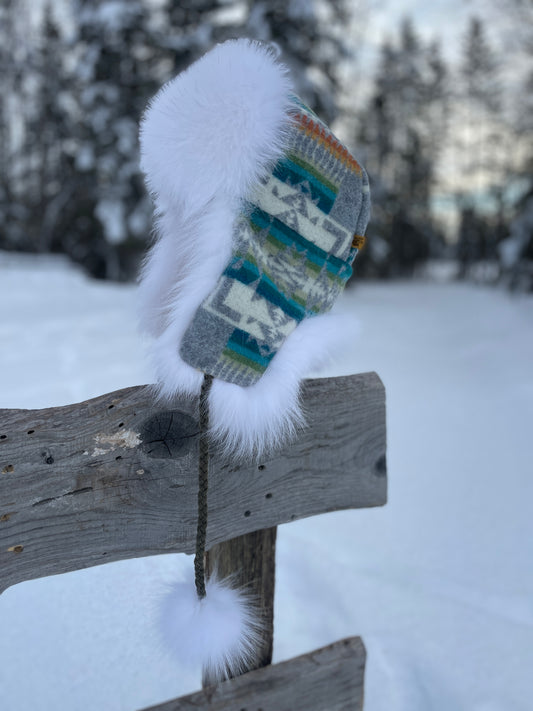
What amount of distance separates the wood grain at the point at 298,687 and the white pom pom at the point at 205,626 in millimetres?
86

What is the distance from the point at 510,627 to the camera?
6.12 ft

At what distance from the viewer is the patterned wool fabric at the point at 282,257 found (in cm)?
87

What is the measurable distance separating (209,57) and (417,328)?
21.7ft

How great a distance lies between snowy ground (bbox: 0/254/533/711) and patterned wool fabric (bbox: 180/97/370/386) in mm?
213

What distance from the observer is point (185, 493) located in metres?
0.99

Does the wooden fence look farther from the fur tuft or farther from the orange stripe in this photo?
the orange stripe

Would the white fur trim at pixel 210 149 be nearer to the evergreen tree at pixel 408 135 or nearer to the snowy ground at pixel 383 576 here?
the snowy ground at pixel 383 576

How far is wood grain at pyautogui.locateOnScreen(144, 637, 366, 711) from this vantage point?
1076 mm

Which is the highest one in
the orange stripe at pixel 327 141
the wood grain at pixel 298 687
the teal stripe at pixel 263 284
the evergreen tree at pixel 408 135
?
the orange stripe at pixel 327 141

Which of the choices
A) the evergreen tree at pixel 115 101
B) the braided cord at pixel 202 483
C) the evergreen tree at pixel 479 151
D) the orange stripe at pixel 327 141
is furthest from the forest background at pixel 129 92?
the braided cord at pixel 202 483

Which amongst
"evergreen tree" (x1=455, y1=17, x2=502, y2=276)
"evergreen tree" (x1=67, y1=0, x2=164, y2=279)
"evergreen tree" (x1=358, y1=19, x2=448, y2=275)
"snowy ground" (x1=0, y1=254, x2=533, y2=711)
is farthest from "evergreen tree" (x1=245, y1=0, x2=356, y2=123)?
"evergreen tree" (x1=455, y1=17, x2=502, y2=276)

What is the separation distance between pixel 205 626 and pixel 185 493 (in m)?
0.23

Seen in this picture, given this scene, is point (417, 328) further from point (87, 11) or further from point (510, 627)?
point (87, 11)

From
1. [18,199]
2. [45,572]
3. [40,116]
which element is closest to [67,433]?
[45,572]
